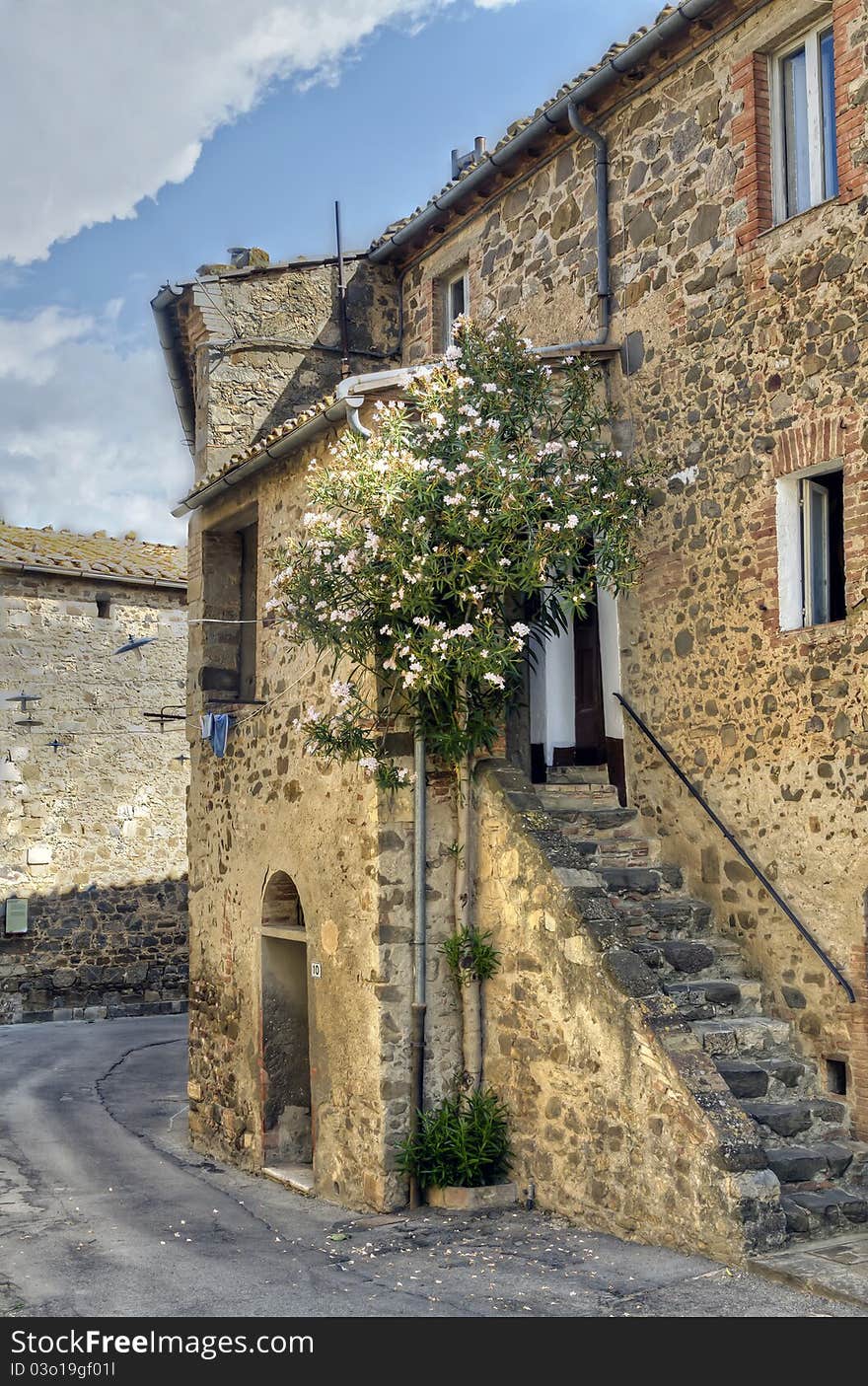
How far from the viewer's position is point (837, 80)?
8688 mm

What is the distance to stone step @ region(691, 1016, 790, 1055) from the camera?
336 inches

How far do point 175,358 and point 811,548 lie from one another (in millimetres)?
8584

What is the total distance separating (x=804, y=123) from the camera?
925 centimetres

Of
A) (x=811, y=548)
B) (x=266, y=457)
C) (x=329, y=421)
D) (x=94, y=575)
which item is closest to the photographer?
(x=811, y=548)

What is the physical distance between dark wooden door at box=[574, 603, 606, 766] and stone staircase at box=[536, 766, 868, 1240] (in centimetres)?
61

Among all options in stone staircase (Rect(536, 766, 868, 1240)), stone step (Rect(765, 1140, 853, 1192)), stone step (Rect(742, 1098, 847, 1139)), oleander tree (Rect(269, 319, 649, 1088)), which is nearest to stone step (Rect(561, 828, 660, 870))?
stone staircase (Rect(536, 766, 868, 1240))

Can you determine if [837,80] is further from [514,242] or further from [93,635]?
[93,635]

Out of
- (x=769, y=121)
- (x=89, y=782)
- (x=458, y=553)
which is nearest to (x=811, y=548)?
(x=458, y=553)

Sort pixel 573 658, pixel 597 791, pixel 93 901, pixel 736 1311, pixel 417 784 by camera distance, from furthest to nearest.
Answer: pixel 93 901, pixel 573 658, pixel 597 791, pixel 417 784, pixel 736 1311

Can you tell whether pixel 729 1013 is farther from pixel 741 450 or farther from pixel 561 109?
pixel 561 109

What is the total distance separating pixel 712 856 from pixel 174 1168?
5356mm

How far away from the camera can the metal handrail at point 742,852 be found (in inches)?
333

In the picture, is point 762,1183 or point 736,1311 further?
point 762,1183

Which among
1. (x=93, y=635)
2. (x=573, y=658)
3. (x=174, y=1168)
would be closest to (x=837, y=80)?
(x=573, y=658)
